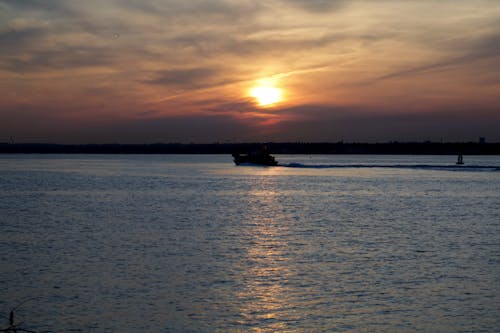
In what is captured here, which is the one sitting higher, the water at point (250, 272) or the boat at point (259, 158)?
the boat at point (259, 158)

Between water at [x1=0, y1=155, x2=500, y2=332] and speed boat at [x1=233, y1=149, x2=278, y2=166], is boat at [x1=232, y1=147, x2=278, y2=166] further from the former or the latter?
water at [x1=0, y1=155, x2=500, y2=332]

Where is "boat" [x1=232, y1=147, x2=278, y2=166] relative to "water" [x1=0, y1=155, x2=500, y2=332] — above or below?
above

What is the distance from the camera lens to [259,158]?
162m

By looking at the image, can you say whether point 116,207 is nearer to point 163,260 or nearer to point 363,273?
point 163,260

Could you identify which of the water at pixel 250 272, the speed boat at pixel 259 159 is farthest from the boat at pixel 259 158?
the water at pixel 250 272

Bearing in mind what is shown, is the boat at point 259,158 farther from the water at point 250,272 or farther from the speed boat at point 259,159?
the water at point 250,272

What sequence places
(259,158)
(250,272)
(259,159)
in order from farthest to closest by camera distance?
(259,159) < (259,158) < (250,272)

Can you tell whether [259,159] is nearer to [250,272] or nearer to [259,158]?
[259,158]

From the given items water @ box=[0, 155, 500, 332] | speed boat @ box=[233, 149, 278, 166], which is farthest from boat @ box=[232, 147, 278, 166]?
water @ box=[0, 155, 500, 332]

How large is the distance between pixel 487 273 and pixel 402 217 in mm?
19918

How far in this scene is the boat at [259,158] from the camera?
157875mm

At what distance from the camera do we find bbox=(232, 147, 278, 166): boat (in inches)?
6216

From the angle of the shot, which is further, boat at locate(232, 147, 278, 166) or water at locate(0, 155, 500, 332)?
boat at locate(232, 147, 278, 166)

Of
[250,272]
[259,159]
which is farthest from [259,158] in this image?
[250,272]
